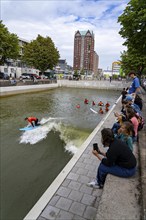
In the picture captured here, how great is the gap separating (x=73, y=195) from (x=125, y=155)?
1.61 meters

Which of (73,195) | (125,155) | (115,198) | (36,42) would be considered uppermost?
(36,42)

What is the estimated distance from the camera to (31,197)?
5.05m

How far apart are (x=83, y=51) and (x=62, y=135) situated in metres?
131

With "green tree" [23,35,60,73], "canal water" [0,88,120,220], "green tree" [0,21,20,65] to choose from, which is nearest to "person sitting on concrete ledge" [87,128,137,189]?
"canal water" [0,88,120,220]

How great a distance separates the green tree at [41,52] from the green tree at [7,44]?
10.2m

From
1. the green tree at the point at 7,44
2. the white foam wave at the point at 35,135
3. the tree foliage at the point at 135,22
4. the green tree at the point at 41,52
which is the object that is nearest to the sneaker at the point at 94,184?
the white foam wave at the point at 35,135

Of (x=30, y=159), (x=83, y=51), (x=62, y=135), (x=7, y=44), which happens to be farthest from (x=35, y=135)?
(x=83, y=51)

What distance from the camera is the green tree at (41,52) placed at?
146ft

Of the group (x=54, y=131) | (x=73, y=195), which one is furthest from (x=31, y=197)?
(x=54, y=131)

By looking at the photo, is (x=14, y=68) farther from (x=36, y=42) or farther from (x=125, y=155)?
(x=125, y=155)

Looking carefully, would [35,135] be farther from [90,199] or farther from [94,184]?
[90,199]

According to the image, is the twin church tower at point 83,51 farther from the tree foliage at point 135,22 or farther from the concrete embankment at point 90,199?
the concrete embankment at point 90,199

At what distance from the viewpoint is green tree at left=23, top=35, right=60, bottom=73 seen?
44469 mm

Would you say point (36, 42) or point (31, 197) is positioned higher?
point (36, 42)
